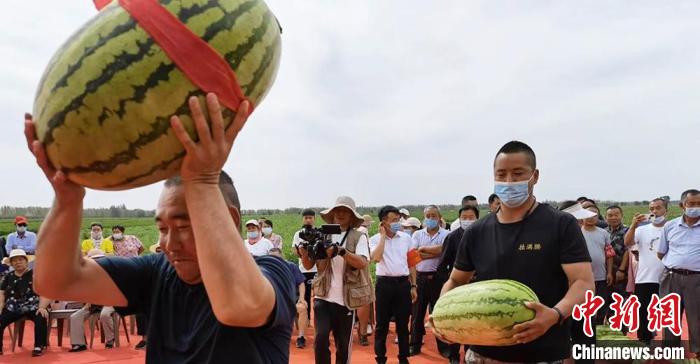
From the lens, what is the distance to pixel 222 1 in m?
1.64

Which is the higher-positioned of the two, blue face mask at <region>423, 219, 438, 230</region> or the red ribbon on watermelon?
the red ribbon on watermelon

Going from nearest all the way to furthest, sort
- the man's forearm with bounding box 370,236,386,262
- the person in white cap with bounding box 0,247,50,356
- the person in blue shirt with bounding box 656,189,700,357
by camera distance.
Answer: the person in blue shirt with bounding box 656,189,700,357 < the man's forearm with bounding box 370,236,386,262 < the person in white cap with bounding box 0,247,50,356

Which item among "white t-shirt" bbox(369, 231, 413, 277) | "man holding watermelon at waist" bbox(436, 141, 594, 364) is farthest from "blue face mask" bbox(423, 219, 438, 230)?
"man holding watermelon at waist" bbox(436, 141, 594, 364)

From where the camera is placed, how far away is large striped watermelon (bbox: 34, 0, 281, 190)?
5.00 ft

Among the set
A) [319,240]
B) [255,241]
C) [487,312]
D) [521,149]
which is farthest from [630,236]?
[487,312]

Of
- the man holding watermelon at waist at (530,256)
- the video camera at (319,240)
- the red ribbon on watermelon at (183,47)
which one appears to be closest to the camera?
the red ribbon on watermelon at (183,47)

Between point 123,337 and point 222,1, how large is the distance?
12.8m

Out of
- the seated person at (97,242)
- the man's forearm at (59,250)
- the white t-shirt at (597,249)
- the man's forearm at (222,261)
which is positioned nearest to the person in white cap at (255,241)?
the seated person at (97,242)

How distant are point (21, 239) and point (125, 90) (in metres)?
15.8

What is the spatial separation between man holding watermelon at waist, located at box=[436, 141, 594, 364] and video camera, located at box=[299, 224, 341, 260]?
122 inches

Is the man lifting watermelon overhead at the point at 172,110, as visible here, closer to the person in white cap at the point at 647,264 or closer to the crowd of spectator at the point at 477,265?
the crowd of spectator at the point at 477,265

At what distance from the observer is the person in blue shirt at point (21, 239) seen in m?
14.7

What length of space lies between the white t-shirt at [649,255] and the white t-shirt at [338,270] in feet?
18.3

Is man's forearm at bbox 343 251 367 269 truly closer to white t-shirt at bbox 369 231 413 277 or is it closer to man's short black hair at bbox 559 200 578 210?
white t-shirt at bbox 369 231 413 277
